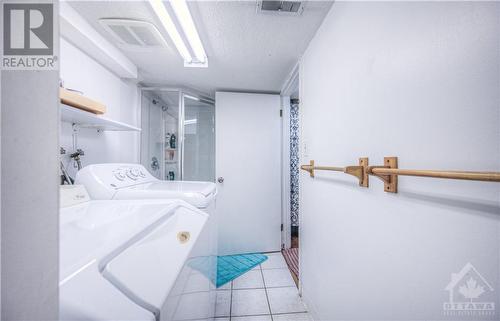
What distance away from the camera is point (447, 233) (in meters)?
0.56

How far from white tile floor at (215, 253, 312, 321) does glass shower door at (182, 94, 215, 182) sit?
1.36m

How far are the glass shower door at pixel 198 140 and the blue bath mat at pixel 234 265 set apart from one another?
1069 millimetres

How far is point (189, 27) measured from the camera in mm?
1310

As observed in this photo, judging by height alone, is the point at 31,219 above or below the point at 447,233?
above

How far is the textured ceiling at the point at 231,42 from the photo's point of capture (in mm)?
1220

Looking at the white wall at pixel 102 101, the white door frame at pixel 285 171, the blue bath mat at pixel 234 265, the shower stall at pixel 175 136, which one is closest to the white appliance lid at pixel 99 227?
the white wall at pixel 102 101

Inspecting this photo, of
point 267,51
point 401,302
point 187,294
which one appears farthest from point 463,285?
point 267,51

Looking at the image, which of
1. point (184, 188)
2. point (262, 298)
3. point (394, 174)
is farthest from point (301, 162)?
point (262, 298)

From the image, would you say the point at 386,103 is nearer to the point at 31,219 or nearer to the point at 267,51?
the point at 31,219

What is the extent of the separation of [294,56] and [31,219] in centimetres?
196

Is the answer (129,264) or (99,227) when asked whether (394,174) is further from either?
(99,227)

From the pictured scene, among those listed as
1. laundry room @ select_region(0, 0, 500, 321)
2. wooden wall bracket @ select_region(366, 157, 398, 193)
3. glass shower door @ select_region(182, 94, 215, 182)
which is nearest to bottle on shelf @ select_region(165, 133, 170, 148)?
glass shower door @ select_region(182, 94, 215, 182)

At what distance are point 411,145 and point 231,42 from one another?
4.70ft

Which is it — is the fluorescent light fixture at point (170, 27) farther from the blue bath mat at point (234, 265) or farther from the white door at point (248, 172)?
the blue bath mat at point (234, 265)
